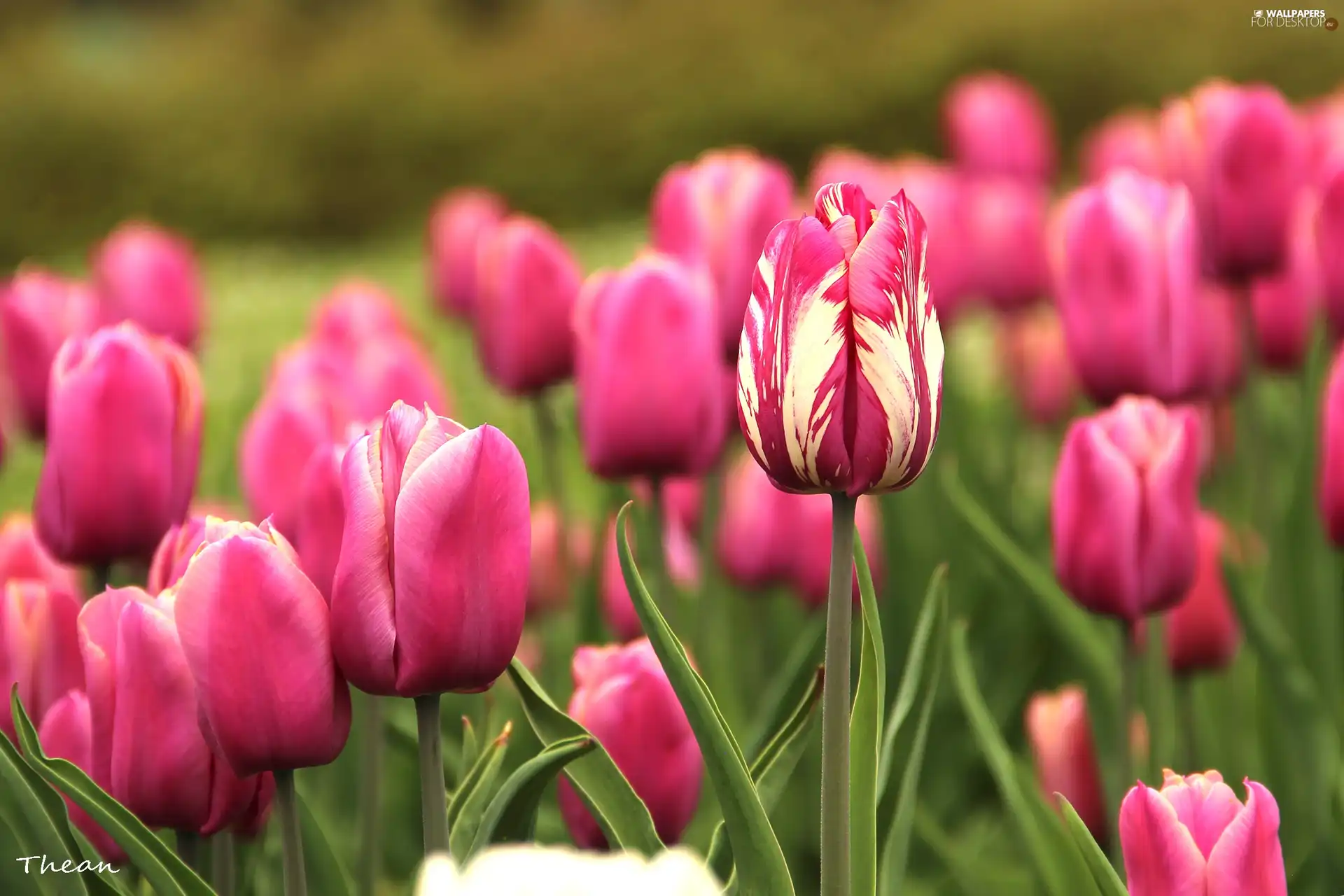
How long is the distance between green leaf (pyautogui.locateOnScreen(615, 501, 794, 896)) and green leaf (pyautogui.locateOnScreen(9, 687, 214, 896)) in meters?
0.31

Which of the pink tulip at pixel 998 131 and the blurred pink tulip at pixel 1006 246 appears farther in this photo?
the pink tulip at pixel 998 131

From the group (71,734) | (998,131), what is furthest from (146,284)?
(998,131)

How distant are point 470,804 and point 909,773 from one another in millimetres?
324

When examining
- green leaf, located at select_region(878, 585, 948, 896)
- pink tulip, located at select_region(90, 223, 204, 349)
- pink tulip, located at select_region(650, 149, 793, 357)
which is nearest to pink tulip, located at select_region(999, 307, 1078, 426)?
pink tulip, located at select_region(650, 149, 793, 357)

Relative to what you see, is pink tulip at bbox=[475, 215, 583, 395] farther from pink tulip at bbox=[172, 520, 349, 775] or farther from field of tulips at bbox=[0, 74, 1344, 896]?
pink tulip at bbox=[172, 520, 349, 775]

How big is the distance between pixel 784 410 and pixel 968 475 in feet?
4.68

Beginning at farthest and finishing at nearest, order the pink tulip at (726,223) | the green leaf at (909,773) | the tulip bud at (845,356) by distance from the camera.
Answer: the pink tulip at (726,223) → the green leaf at (909,773) → the tulip bud at (845,356)

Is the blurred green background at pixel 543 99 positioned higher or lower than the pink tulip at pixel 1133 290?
higher

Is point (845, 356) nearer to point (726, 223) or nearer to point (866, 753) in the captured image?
point (866, 753)

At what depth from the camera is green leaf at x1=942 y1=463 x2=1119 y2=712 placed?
4.73 ft

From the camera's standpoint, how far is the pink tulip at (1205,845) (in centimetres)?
93

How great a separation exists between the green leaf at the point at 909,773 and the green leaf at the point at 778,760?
0.21 feet

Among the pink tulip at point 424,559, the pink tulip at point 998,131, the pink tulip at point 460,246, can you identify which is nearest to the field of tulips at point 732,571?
the pink tulip at point 424,559

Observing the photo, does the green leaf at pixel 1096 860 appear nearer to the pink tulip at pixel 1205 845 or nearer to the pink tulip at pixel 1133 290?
the pink tulip at pixel 1205 845
